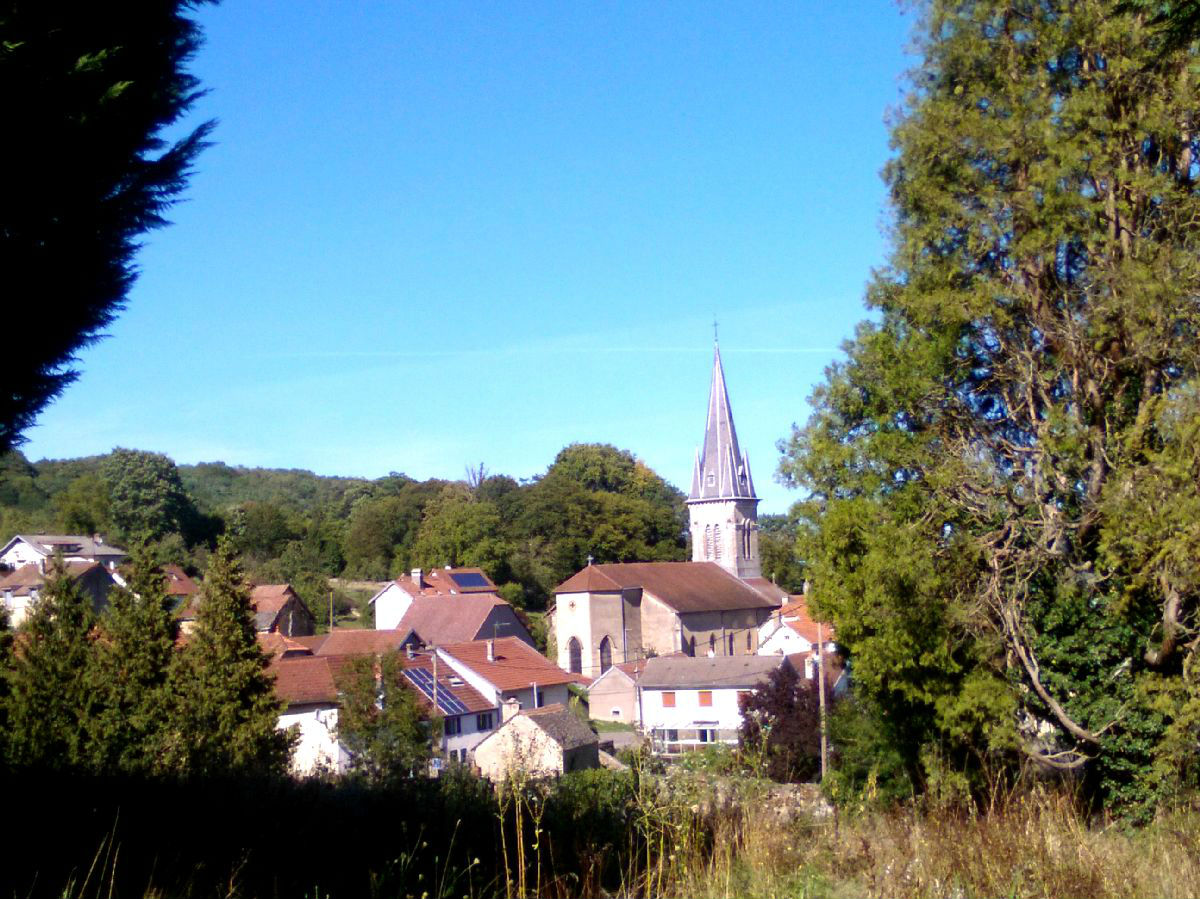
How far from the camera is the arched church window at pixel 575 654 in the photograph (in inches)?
2336

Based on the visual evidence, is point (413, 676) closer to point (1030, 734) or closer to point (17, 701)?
point (17, 701)

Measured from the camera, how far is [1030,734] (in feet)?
30.2

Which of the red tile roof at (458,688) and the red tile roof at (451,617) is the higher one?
the red tile roof at (451,617)

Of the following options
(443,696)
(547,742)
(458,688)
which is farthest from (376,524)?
(547,742)

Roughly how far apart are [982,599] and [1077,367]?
2.30 m

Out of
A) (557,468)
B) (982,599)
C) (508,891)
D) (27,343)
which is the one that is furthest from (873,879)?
(557,468)

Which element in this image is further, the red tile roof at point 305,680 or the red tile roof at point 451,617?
the red tile roof at point 451,617

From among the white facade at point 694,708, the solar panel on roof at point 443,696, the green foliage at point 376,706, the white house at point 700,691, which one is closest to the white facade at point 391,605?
the white house at point 700,691

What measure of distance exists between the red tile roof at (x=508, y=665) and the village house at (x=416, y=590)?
17483 millimetres

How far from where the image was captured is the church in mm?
59188

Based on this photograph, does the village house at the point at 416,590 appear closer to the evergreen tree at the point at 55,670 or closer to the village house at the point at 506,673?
the village house at the point at 506,673

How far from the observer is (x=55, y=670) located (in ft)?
50.6

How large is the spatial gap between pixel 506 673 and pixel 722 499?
34.9 meters

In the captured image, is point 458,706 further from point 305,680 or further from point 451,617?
point 451,617
